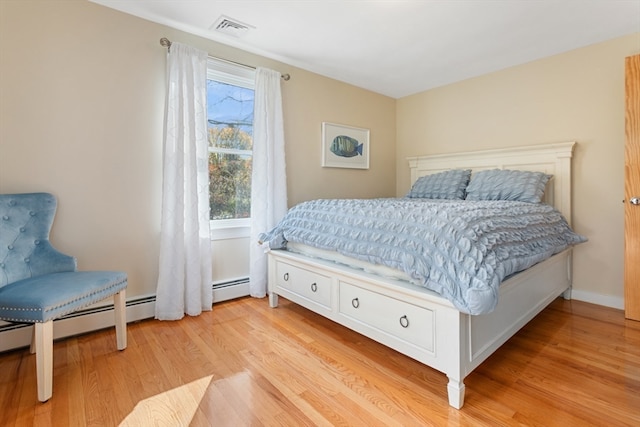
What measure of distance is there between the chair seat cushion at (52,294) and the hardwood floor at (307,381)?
402 millimetres

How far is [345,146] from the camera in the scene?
3.67 meters

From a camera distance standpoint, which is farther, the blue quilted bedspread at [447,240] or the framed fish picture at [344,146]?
the framed fish picture at [344,146]

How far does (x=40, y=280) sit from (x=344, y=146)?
2938 mm

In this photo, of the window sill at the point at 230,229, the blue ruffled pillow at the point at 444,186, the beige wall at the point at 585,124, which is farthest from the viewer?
the blue ruffled pillow at the point at 444,186

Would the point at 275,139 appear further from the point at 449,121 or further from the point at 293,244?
the point at 449,121

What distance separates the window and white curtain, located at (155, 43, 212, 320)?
0.73 ft

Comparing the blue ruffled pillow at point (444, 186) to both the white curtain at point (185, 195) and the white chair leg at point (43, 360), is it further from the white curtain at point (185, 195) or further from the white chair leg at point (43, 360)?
the white chair leg at point (43, 360)

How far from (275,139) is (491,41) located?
2098 mm

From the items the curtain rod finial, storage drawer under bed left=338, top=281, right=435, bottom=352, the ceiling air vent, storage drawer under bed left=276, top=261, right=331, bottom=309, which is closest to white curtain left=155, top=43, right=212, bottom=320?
the curtain rod finial

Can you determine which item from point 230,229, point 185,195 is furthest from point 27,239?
point 230,229

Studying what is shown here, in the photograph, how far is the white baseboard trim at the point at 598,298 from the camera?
8.51 feet

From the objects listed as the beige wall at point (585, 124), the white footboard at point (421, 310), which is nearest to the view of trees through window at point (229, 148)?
the white footboard at point (421, 310)

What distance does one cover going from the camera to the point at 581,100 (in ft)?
9.01

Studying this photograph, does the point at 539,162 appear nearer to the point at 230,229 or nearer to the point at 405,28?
the point at 405,28
